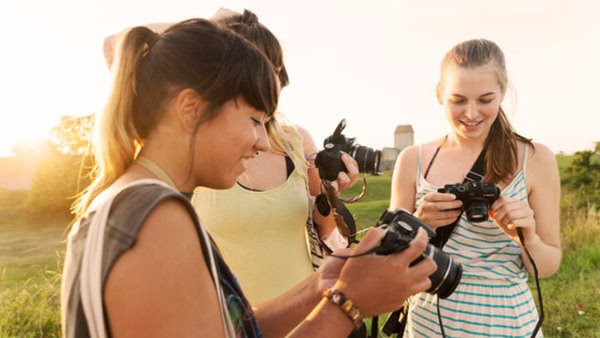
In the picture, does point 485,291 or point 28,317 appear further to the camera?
point 28,317

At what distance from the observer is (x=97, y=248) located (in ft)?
3.98

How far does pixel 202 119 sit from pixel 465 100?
1747 mm

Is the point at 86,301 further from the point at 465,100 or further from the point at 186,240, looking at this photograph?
the point at 465,100

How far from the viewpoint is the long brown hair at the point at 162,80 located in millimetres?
1473

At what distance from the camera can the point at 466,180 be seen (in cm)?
278

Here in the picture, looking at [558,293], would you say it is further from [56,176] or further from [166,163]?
[56,176]

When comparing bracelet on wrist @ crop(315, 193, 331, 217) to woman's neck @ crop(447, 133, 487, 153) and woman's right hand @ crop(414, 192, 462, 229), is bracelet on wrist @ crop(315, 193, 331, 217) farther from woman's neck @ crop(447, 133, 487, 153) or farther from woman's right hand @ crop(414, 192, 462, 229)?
woman's neck @ crop(447, 133, 487, 153)

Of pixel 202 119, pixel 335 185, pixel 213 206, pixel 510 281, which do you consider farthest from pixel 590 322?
pixel 202 119

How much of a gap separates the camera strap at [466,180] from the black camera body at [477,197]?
0.52 ft


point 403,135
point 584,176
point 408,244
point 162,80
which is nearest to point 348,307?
point 408,244

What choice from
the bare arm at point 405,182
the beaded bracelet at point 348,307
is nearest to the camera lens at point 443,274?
the beaded bracelet at point 348,307

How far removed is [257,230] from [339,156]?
0.59m

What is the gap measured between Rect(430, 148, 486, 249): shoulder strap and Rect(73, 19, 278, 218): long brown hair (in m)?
1.46

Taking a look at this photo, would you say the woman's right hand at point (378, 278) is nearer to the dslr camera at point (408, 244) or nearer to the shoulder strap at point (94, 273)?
the dslr camera at point (408, 244)
